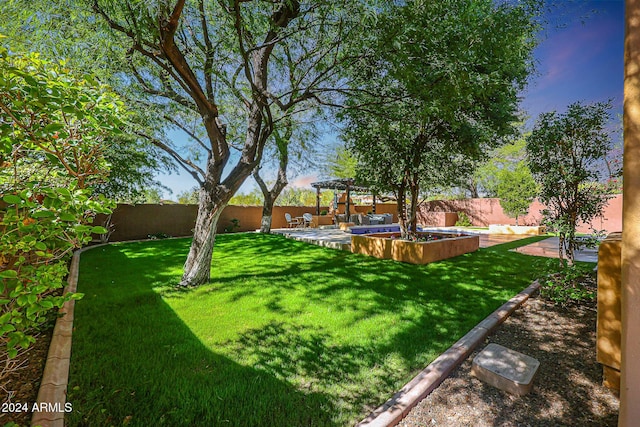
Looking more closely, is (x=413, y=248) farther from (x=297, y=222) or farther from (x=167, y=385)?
(x=297, y=222)

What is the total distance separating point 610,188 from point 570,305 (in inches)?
93.2

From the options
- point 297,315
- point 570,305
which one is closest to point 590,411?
point 570,305

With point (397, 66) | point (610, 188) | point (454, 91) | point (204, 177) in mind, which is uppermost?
point (397, 66)

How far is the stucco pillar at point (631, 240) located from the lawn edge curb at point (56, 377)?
3.55 meters

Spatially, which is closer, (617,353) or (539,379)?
(617,353)

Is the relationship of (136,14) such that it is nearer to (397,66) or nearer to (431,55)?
(397,66)

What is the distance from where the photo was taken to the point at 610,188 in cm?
467

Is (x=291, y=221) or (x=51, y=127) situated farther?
(x=291, y=221)

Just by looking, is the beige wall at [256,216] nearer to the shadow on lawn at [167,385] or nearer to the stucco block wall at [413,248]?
the stucco block wall at [413,248]

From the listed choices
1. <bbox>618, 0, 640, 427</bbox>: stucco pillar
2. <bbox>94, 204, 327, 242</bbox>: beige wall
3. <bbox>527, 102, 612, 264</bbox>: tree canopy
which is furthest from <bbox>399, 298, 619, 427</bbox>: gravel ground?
<bbox>94, 204, 327, 242</bbox>: beige wall

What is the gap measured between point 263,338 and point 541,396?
2630 millimetres

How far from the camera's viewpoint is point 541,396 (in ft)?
7.30

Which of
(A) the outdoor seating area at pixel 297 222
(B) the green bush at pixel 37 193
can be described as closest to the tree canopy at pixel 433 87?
(B) the green bush at pixel 37 193

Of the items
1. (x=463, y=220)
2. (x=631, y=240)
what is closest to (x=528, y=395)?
(x=631, y=240)
